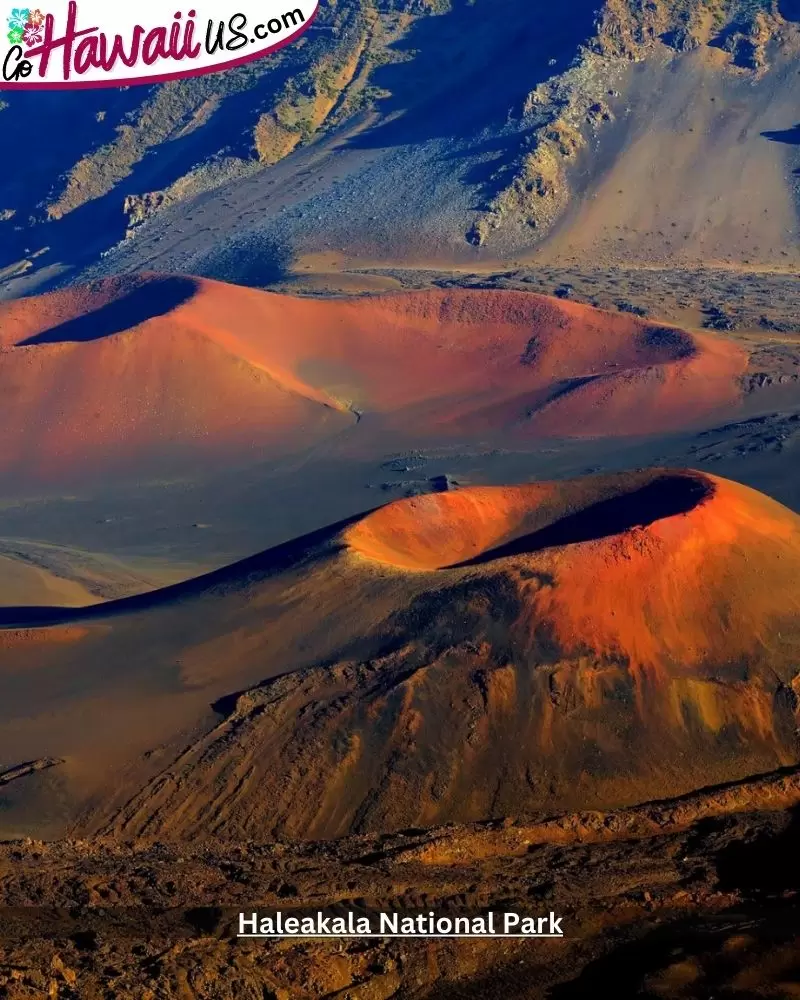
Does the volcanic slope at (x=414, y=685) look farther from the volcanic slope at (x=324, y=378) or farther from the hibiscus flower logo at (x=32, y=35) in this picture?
the hibiscus flower logo at (x=32, y=35)

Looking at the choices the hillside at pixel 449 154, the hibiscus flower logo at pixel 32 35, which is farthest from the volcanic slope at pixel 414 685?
the hibiscus flower logo at pixel 32 35

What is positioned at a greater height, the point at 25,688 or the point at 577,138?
the point at 577,138

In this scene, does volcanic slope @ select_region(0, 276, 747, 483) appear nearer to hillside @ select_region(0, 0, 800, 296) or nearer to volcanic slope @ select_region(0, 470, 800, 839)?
hillside @ select_region(0, 0, 800, 296)

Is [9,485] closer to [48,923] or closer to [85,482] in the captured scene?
[85,482]

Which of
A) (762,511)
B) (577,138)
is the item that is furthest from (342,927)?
(577,138)

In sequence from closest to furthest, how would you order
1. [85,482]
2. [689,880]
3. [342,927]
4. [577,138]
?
1. [342,927]
2. [689,880]
3. [85,482]
4. [577,138]

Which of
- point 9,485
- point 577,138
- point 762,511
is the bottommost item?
point 9,485

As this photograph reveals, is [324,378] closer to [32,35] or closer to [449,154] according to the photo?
[32,35]

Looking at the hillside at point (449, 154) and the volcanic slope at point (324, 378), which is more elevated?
the hillside at point (449, 154)

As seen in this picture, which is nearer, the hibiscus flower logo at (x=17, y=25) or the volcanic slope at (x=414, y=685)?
the volcanic slope at (x=414, y=685)
